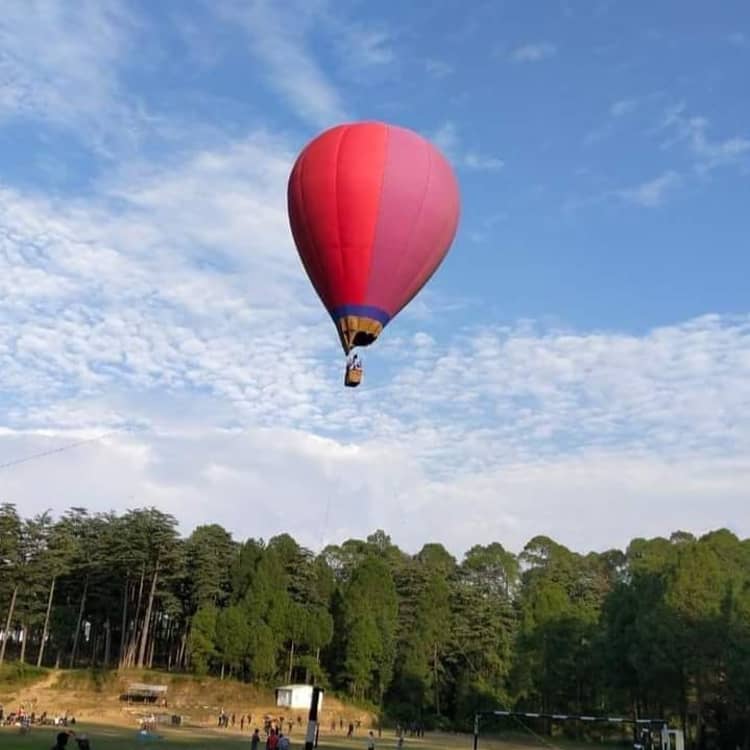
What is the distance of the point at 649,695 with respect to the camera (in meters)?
49.0

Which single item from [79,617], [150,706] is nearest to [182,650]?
[79,617]

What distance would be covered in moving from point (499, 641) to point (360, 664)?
448 inches

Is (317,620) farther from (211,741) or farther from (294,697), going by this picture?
(211,741)

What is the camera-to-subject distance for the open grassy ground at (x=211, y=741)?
33.6 metres

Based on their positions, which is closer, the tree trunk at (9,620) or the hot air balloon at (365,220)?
the hot air balloon at (365,220)

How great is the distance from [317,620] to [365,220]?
165ft

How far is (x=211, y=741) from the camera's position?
129ft

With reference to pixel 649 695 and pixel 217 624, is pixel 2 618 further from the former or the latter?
pixel 649 695

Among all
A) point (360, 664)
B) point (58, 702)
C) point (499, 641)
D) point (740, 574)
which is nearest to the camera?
point (740, 574)

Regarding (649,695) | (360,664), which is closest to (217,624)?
(360,664)

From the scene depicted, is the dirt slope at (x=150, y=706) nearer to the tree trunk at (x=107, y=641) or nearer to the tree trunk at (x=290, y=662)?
the tree trunk at (x=290, y=662)

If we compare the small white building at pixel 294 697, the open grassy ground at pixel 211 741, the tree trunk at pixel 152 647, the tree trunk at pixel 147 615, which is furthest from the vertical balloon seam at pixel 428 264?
the tree trunk at pixel 152 647

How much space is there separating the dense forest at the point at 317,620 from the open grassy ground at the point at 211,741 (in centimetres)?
539

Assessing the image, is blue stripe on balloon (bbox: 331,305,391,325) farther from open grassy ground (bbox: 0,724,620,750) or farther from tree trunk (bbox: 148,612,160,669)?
tree trunk (bbox: 148,612,160,669)
